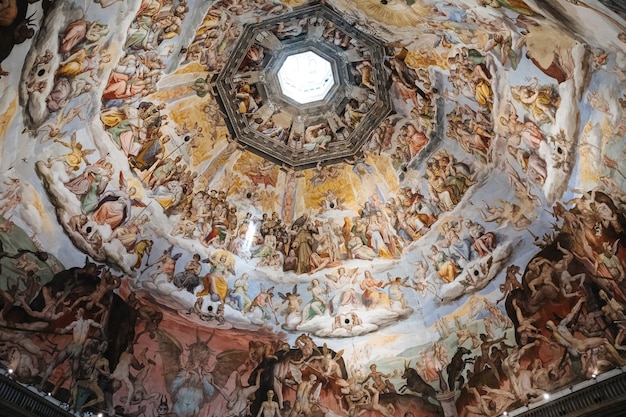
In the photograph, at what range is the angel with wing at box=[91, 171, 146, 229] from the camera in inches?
524

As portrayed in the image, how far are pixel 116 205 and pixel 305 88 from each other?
21.4 ft

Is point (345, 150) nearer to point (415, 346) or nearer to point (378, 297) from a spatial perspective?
point (378, 297)

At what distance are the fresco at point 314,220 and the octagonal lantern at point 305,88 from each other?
217 mm

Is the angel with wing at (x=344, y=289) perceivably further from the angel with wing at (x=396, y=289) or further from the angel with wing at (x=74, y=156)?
the angel with wing at (x=74, y=156)

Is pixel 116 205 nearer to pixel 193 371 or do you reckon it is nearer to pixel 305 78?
pixel 193 371

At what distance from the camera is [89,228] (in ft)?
42.8

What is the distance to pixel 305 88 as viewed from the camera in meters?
15.8

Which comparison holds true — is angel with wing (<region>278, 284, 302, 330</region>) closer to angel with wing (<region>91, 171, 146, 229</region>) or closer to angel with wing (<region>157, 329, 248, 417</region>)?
angel with wing (<region>157, 329, 248, 417</region>)

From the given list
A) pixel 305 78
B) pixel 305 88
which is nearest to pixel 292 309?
pixel 305 88

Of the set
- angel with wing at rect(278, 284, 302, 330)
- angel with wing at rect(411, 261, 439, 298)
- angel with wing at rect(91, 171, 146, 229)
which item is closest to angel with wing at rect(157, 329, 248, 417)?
angel with wing at rect(278, 284, 302, 330)

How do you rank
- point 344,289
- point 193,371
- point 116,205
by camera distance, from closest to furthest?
point 116,205
point 193,371
point 344,289

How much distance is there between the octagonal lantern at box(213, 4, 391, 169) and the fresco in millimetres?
217

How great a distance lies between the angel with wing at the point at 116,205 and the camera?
13.3 metres

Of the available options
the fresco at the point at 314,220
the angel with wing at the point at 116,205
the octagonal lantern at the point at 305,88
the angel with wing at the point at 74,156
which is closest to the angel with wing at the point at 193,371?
the fresco at the point at 314,220
